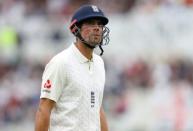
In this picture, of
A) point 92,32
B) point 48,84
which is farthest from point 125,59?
point 48,84

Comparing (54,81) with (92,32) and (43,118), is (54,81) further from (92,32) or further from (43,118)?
(92,32)

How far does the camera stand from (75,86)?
18.6 ft

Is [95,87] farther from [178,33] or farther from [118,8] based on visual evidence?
[118,8]

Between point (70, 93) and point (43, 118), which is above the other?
point (70, 93)

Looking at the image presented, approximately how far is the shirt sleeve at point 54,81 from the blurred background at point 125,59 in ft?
21.2

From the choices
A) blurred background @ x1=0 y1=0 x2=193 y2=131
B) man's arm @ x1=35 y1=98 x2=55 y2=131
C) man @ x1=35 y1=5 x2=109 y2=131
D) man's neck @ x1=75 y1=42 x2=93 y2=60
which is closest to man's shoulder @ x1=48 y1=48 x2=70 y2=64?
man @ x1=35 y1=5 x2=109 y2=131

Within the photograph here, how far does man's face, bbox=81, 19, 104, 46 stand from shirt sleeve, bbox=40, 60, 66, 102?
0.29m

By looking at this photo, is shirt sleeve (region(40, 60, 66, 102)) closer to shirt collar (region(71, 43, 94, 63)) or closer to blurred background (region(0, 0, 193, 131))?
shirt collar (region(71, 43, 94, 63))

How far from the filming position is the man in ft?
18.5

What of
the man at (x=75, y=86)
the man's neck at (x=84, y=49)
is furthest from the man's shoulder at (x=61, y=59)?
the man's neck at (x=84, y=49)

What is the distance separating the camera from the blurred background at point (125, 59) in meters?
12.2

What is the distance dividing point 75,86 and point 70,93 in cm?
6

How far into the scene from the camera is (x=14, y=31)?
14492 mm

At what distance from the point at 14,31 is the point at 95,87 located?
29.0 ft
